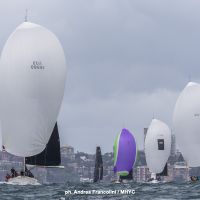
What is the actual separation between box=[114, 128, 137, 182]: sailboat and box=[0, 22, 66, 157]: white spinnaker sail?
1060 inches

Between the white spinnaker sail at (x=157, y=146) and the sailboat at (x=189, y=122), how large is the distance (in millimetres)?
9496

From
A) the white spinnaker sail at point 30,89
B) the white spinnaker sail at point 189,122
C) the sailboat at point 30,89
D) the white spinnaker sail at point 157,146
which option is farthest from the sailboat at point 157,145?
the white spinnaker sail at point 30,89

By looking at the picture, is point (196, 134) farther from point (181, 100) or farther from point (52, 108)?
point (52, 108)

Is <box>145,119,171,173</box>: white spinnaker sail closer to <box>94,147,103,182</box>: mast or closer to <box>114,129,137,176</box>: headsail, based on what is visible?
<box>114,129,137,176</box>: headsail

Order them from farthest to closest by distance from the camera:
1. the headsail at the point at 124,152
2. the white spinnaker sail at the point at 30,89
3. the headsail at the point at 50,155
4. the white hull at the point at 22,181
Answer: the headsail at the point at 124,152, the headsail at the point at 50,155, the white hull at the point at 22,181, the white spinnaker sail at the point at 30,89

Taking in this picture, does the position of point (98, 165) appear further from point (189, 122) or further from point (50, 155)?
point (50, 155)

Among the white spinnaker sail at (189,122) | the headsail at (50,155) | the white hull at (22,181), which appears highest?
the white spinnaker sail at (189,122)

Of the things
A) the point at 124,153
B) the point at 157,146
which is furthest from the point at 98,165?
the point at 157,146

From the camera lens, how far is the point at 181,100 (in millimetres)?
70188

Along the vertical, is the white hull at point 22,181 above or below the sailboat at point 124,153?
below

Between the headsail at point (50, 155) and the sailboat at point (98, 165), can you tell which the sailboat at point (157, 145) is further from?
the headsail at point (50, 155)

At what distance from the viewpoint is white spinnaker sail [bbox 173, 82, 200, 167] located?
225 feet

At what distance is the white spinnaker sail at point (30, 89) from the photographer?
169 ft

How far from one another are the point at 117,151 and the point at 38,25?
27.7 metres
